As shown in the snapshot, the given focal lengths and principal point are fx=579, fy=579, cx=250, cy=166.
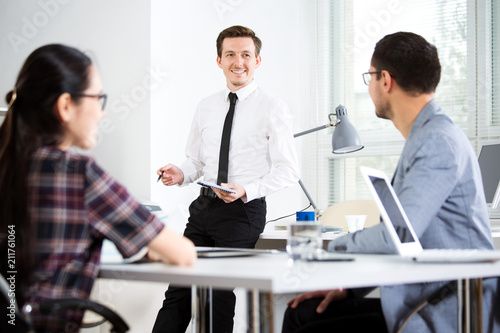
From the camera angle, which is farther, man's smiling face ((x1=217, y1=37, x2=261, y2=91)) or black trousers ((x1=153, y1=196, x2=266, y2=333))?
man's smiling face ((x1=217, y1=37, x2=261, y2=91))

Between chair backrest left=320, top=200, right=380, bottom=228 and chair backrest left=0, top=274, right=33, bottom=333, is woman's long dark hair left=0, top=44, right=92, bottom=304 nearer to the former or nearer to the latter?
chair backrest left=0, top=274, right=33, bottom=333

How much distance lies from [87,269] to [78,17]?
2.80 meters

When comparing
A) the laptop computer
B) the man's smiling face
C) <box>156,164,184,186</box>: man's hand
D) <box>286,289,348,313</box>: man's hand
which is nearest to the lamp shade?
the man's smiling face

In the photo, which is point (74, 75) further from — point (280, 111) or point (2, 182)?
point (280, 111)

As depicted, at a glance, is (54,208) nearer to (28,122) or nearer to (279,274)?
(28,122)

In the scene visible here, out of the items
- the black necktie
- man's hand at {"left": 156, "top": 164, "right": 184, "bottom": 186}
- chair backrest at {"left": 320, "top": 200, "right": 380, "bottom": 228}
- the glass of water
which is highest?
the black necktie

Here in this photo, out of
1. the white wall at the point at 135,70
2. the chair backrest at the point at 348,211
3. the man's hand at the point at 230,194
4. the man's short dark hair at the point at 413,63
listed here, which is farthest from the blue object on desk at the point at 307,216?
the white wall at the point at 135,70

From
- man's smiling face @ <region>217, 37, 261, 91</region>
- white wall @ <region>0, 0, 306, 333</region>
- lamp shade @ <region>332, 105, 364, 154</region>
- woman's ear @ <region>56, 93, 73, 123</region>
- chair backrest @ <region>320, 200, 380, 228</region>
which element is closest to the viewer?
woman's ear @ <region>56, 93, 73, 123</region>

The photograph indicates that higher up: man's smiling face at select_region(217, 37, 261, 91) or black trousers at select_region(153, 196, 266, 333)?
man's smiling face at select_region(217, 37, 261, 91)

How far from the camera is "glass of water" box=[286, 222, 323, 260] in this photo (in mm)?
1526

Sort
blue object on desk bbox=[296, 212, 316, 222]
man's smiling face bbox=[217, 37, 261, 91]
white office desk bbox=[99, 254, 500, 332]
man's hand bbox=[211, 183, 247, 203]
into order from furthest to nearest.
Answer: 1. man's smiling face bbox=[217, 37, 261, 91]
2. man's hand bbox=[211, 183, 247, 203]
3. blue object on desk bbox=[296, 212, 316, 222]
4. white office desk bbox=[99, 254, 500, 332]

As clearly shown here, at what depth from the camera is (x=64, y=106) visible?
1.38 meters

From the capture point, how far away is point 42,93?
136 centimetres

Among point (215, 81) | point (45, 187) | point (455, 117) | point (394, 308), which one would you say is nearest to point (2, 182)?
point (45, 187)
